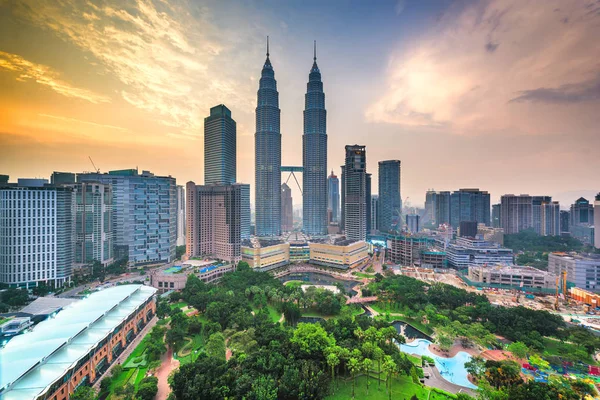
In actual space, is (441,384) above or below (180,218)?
below

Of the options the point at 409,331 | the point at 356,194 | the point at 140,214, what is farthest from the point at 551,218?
the point at 140,214

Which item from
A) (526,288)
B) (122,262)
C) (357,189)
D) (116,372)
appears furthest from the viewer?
(357,189)

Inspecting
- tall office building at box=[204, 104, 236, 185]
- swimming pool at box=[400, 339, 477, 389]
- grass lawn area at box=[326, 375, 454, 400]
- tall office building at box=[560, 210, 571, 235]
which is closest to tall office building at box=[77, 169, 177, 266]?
tall office building at box=[204, 104, 236, 185]

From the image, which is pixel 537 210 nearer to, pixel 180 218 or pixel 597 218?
pixel 597 218

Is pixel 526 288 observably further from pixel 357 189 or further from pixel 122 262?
pixel 122 262

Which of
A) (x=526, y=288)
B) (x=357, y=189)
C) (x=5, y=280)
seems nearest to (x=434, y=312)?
(x=526, y=288)

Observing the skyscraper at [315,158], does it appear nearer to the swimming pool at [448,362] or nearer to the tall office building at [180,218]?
the tall office building at [180,218]
